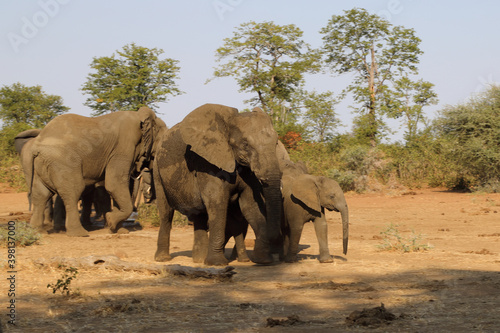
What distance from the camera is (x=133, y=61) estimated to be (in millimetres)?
39219

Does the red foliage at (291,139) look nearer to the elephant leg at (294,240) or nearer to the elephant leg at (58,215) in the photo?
the elephant leg at (58,215)

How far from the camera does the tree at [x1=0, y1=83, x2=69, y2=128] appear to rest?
44.4m

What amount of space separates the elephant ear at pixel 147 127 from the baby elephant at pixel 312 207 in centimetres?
555

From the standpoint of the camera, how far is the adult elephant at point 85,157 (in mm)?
14352

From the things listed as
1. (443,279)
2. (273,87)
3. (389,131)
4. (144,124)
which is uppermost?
(273,87)

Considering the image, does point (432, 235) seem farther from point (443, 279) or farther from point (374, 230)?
point (443, 279)

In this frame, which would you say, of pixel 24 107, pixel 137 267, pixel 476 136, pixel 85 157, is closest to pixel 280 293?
pixel 137 267

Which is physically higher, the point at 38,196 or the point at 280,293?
the point at 38,196

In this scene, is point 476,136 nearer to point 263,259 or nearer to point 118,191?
point 118,191

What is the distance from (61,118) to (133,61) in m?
24.9

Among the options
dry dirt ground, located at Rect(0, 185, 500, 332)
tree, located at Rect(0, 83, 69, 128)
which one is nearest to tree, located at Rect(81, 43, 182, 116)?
tree, located at Rect(0, 83, 69, 128)

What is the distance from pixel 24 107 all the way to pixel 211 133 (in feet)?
126

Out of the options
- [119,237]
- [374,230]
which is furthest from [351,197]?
[119,237]

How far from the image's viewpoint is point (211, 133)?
9445 millimetres
